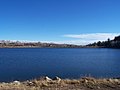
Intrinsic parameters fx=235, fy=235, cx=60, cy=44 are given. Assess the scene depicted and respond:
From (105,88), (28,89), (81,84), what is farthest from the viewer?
(81,84)

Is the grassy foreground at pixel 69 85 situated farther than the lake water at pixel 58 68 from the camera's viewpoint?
No

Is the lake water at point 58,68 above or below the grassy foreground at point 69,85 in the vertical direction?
below

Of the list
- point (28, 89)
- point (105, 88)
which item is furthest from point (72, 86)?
point (28, 89)

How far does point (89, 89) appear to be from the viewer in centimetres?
1299

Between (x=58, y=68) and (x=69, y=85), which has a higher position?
(x=69, y=85)

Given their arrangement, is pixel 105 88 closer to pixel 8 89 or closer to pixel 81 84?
pixel 81 84

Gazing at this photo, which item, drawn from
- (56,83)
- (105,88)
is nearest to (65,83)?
(56,83)

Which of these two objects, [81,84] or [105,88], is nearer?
[105,88]

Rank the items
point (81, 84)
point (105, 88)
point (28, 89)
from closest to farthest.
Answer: point (28, 89)
point (105, 88)
point (81, 84)

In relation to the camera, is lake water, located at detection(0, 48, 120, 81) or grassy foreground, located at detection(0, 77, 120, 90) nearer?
grassy foreground, located at detection(0, 77, 120, 90)

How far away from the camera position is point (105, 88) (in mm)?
13312

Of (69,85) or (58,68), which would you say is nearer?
(69,85)

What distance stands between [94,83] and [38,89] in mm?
3679

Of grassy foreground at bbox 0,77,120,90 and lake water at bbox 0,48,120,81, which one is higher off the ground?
grassy foreground at bbox 0,77,120,90
